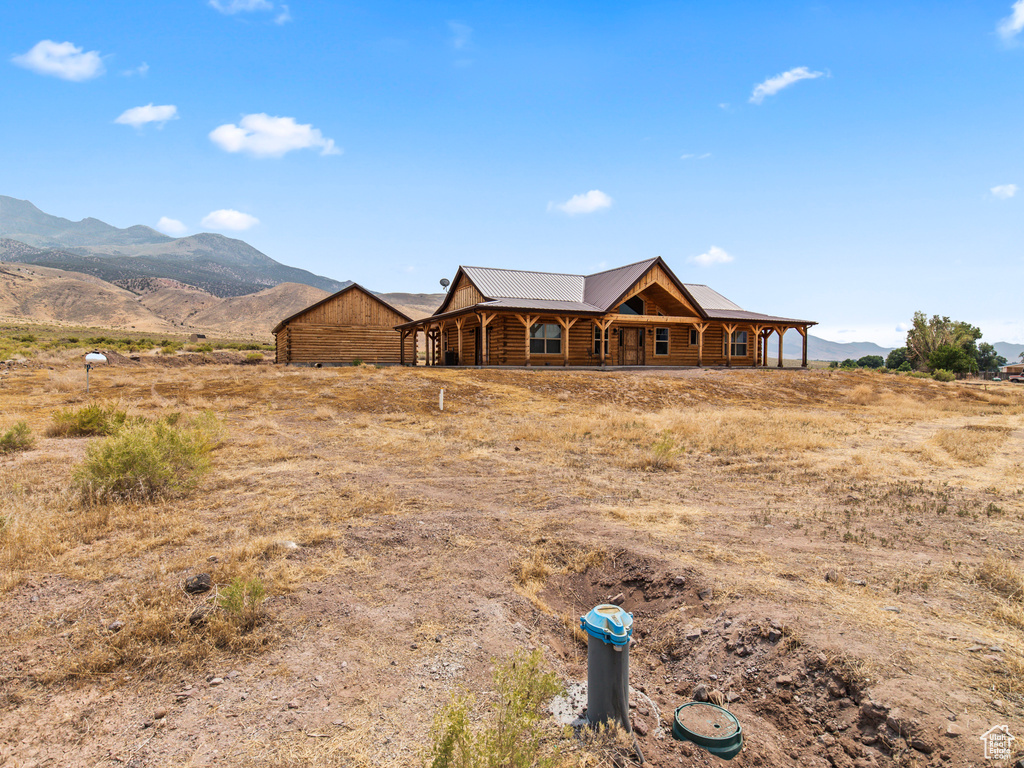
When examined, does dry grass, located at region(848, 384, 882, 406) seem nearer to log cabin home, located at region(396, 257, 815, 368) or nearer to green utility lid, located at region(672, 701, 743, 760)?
log cabin home, located at region(396, 257, 815, 368)

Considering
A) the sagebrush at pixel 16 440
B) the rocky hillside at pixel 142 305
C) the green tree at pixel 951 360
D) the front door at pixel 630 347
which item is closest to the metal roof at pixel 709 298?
the front door at pixel 630 347

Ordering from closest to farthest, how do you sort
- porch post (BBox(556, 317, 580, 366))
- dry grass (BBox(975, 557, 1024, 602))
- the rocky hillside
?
1. dry grass (BBox(975, 557, 1024, 602))
2. porch post (BBox(556, 317, 580, 366))
3. the rocky hillside

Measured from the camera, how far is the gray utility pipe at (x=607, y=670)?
3197 mm

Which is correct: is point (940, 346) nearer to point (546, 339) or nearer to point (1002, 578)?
point (546, 339)

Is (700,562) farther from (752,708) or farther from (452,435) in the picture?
(452,435)

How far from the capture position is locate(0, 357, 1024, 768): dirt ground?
3254 mm

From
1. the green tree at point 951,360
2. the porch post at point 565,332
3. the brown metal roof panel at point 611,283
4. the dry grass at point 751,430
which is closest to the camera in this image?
the dry grass at point 751,430

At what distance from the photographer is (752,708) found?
3.61m

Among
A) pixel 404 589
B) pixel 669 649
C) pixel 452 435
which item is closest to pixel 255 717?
pixel 404 589

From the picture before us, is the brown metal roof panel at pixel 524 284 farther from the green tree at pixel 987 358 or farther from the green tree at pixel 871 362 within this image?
the green tree at pixel 987 358

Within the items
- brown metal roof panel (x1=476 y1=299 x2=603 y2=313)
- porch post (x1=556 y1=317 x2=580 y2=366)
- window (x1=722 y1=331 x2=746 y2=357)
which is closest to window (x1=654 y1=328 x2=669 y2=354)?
brown metal roof panel (x1=476 y1=299 x2=603 y2=313)

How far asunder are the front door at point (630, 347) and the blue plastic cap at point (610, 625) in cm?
2832

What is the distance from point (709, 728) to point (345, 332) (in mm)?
35519

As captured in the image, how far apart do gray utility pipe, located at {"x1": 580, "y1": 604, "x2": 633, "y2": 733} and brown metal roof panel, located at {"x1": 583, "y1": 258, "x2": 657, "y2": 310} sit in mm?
26026
